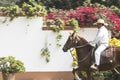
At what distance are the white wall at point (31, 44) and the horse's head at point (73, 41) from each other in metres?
1.09

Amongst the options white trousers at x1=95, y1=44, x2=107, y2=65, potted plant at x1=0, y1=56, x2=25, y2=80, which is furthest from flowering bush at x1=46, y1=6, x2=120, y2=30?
potted plant at x1=0, y1=56, x2=25, y2=80

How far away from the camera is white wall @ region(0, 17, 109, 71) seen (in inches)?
666

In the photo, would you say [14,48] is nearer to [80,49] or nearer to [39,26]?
[39,26]

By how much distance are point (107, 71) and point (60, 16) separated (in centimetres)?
269

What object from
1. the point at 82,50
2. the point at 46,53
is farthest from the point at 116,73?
the point at 46,53

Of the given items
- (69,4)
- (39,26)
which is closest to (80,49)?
(39,26)

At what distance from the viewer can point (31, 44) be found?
Result: 17.1m

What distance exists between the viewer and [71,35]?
53.5ft

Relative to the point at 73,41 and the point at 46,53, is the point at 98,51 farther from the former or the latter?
the point at 46,53

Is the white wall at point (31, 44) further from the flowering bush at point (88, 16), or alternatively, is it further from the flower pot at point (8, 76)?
the flower pot at point (8, 76)

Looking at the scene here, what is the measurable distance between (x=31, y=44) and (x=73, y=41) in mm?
1639

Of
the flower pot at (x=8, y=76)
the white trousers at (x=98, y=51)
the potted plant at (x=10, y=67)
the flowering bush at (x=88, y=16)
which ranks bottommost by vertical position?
the flower pot at (x=8, y=76)

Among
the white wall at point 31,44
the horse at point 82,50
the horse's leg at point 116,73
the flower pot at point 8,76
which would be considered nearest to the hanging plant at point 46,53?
the white wall at point 31,44

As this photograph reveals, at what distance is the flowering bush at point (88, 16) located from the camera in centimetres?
1786
